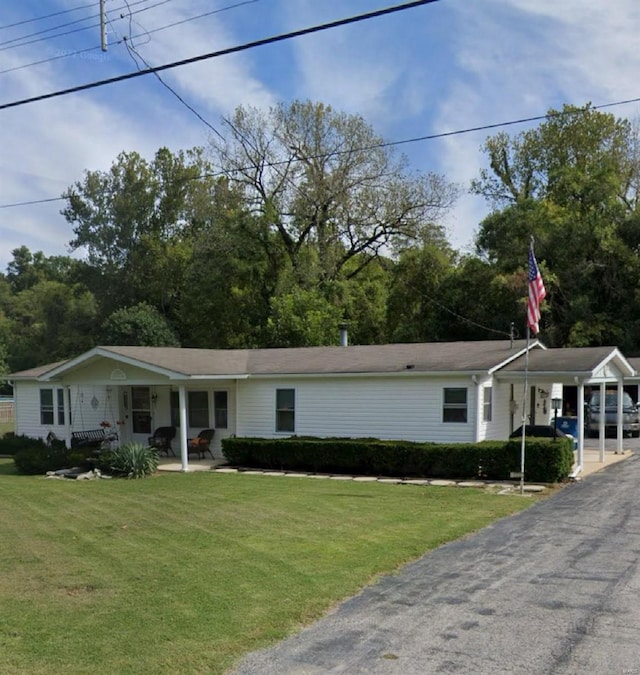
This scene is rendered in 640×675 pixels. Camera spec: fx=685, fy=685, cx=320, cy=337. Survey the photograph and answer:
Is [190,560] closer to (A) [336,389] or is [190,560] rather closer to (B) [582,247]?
(A) [336,389]

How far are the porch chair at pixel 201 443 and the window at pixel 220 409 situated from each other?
A: 301 mm

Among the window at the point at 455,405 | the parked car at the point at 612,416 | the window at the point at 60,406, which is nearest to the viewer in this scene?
the window at the point at 455,405

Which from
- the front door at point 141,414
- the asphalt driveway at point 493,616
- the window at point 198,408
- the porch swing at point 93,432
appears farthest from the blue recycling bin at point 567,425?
the porch swing at point 93,432

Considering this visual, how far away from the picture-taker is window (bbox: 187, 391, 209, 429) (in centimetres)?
2091

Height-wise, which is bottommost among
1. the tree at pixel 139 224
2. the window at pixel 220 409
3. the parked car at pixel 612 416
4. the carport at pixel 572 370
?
the parked car at pixel 612 416

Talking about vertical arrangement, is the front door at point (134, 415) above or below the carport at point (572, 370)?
below

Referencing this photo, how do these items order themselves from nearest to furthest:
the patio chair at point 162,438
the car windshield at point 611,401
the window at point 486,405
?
the window at point 486,405
the patio chair at point 162,438
the car windshield at point 611,401

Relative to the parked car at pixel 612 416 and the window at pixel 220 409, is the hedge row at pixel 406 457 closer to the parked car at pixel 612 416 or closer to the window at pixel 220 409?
the window at pixel 220 409

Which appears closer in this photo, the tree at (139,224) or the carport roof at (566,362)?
the carport roof at (566,362)

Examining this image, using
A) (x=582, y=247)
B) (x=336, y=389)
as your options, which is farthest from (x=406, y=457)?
(x=582, y=247)

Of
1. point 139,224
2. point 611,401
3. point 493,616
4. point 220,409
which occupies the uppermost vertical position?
point 139,224

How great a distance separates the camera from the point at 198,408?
21000mm

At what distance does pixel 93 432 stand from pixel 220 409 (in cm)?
466

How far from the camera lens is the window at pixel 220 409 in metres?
20.7
